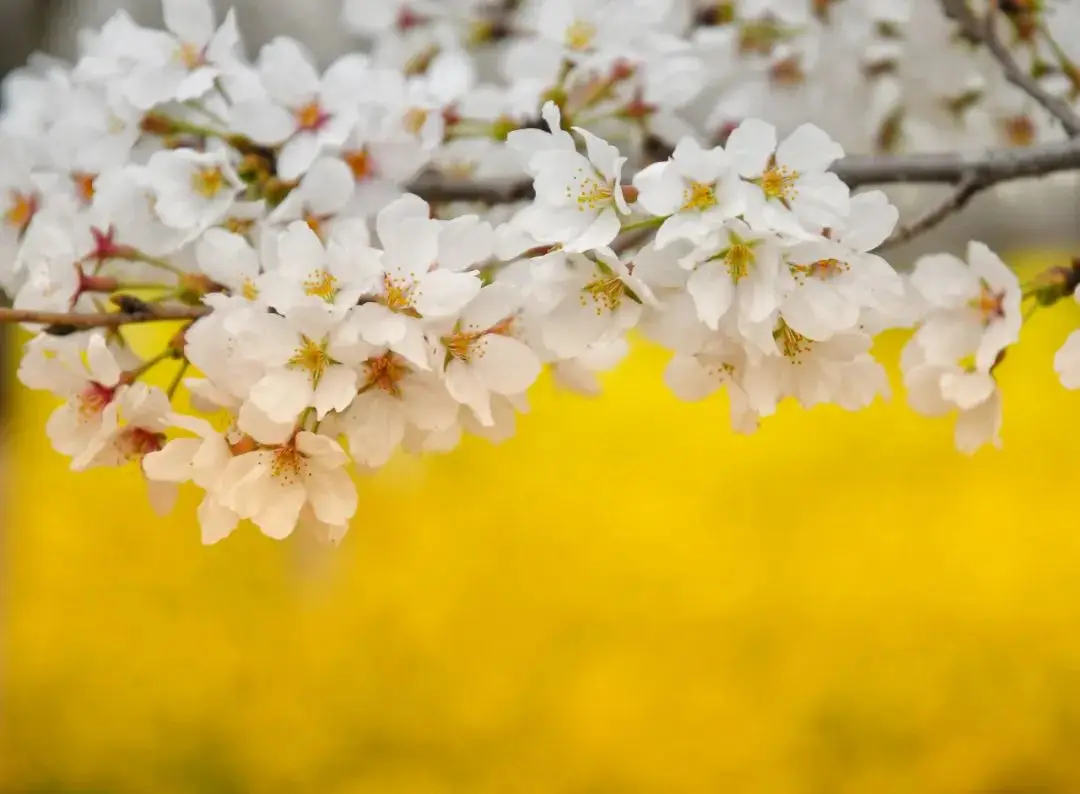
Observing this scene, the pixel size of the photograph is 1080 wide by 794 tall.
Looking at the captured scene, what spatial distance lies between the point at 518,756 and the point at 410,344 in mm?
860

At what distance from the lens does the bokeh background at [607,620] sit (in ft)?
3.32

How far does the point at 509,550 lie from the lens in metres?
1.20

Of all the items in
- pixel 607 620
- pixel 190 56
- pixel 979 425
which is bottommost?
pixel 607 620

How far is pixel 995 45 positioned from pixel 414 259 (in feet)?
1.35

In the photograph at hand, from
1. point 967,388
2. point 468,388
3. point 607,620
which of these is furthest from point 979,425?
point 607,620

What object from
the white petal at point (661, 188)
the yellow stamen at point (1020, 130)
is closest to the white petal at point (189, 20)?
the white petal at point (661, 188)

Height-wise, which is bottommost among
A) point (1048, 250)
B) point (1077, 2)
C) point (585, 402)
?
point (585, 402)

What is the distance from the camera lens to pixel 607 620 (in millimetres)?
1132

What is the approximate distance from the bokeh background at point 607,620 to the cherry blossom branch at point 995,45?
0.42 metres

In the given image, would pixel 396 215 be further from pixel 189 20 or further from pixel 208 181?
pixel 189 20

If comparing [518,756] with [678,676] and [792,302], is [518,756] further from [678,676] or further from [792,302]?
[792,302]

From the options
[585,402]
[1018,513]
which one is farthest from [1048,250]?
[585,402]

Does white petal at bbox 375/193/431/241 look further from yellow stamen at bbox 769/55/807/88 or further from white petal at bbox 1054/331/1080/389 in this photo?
yellow stamen at bbox 769/55/807/88

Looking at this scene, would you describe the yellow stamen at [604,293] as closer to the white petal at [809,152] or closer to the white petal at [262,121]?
the white petal at [809,152]
